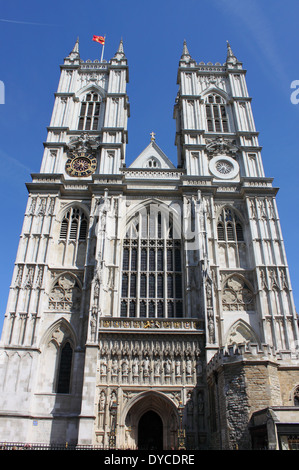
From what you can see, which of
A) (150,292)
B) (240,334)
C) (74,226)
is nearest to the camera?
(240,334)

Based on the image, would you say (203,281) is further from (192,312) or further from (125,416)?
(125,416)

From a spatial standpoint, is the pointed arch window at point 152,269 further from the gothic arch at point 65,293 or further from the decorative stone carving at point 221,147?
the decorative stone carving at point 221,147

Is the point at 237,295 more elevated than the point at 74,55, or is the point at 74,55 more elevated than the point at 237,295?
the point at 74,55

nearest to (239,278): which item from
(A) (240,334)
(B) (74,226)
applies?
(A) (240,334)

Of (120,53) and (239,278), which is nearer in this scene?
(239,278)

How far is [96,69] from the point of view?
34.8 meters

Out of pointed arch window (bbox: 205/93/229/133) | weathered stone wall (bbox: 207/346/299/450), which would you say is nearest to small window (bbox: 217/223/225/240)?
pointed arch window (bbox: 205/93/229/133)

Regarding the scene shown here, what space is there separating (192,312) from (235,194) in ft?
32.1

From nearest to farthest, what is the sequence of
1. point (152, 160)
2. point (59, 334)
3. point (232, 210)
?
point (59, 334) < point (232, 210) < point (152, 160)

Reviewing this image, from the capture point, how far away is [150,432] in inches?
804

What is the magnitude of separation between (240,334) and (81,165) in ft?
54.2

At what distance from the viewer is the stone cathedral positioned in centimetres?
1814

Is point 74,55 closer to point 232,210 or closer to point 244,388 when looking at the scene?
point 232,210

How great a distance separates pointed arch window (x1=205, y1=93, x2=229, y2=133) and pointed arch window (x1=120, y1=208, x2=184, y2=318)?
33.0 feet
